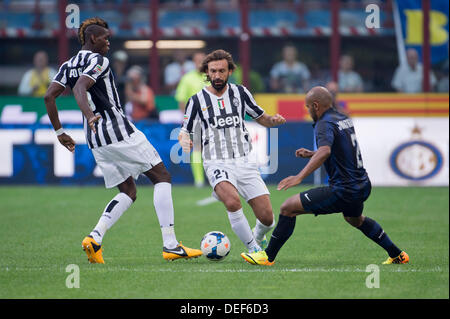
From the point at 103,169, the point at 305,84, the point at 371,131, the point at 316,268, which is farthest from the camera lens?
the point at 305,84

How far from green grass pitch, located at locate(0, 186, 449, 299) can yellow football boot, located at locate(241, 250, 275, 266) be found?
8cm

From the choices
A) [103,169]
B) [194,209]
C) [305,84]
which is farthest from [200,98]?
[305,84]

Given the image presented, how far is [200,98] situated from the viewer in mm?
7410

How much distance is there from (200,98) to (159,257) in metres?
1.42

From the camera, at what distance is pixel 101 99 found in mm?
7219

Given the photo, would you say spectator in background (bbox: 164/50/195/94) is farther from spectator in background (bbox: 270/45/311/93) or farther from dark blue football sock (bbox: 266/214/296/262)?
dark blue football sock (bbox: 266/214/296/262)

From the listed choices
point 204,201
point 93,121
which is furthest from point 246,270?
point 204,201

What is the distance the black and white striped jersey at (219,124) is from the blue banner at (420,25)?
382 inches

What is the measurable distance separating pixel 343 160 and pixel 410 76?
10034 mm

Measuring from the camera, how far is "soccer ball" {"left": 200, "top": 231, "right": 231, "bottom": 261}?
710cm

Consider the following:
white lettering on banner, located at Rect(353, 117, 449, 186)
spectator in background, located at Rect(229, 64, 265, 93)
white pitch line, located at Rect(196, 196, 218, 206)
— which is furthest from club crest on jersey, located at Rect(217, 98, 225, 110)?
spectator in background, located at Rect(229, 64, 265, 93)

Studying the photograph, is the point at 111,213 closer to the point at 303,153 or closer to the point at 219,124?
the point at 219,124

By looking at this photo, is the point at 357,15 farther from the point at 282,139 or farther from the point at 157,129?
the point at 157,129

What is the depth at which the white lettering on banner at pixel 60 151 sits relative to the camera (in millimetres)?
14133
